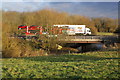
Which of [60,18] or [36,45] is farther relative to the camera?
[60,18]

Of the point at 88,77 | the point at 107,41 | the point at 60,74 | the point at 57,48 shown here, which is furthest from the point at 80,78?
the point at 107,41

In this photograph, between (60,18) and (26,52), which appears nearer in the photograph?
(26,52)

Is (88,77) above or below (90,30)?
below

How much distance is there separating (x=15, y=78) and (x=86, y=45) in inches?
1250

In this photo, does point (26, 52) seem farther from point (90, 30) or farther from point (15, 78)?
point (90, 30)

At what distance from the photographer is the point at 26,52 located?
20.5 metres

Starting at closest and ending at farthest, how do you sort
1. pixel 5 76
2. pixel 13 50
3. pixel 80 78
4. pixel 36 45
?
1. pixel 80 78
2. pixel 5 76
3. pixel 13 50
4. pixel 36 45

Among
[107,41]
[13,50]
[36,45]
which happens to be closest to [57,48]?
[36,45]

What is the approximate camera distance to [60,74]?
620 centimetres

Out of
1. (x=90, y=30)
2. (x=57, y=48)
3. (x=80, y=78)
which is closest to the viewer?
(x=80, y=78)

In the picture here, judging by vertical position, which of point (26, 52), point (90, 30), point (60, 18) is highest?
point (60, 18)

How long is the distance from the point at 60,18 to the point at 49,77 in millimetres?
43373

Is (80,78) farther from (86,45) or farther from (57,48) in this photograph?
(86,45)

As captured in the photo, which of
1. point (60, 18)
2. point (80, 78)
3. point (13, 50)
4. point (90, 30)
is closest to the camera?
point (80, 78)
